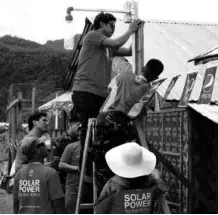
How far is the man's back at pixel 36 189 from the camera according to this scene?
4418 millimetres

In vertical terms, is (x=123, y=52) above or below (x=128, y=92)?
above

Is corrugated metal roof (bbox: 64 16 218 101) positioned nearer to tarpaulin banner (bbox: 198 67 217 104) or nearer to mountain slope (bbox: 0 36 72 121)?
tarpaulin banner (bbox: 198 67 217 104)

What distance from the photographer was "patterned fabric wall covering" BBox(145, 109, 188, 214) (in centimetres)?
769

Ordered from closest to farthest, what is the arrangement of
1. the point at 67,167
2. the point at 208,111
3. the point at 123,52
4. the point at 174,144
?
1. the point at 123,52
2. the point at 67,167
3. the point at 208,111
4. the point at 174,144

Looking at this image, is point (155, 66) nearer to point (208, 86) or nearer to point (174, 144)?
point (208, 86)

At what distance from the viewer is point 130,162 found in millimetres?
3375

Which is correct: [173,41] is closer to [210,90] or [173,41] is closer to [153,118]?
[153,118]

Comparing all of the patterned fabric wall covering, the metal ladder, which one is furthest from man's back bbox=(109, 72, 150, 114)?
the patterned fabric wall covering

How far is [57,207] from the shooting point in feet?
14.9

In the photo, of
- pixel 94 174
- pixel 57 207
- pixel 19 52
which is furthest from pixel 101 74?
pixel 19 52

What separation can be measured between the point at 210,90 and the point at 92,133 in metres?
1.38

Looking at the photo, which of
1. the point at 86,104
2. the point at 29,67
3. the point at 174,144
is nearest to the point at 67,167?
the point at 86,104

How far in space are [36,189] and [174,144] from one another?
4.17 m

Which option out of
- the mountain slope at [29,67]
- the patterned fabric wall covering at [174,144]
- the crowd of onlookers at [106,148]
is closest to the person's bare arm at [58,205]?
the crowd of onlookers at [106,148]
